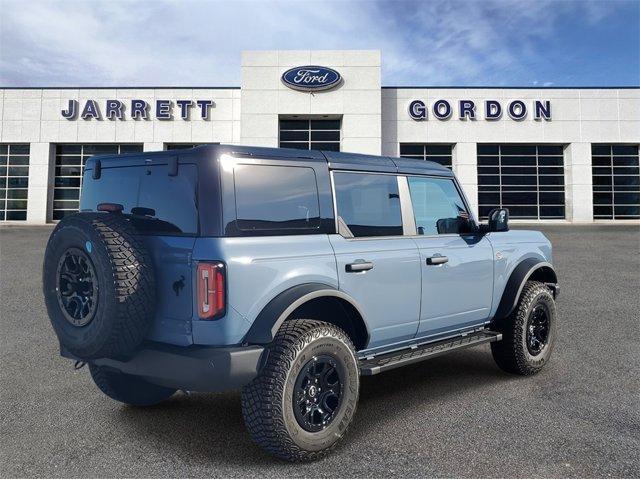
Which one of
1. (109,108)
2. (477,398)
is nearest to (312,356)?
(477,398)

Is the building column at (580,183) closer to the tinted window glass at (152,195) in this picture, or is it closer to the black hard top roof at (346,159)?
the black hard top roof at (346,159)

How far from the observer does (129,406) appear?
4250 millimetres

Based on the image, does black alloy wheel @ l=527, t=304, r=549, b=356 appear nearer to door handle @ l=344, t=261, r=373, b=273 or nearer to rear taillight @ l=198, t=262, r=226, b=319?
door handle @ l=344, t=261, r=373, b=273

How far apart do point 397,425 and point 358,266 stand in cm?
123

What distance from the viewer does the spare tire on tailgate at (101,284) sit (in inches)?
117

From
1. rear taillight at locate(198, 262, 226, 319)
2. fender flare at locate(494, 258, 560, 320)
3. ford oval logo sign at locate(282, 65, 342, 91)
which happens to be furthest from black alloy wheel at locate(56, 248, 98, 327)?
ford oval logo sign at locate(282, 65, 342, 91)

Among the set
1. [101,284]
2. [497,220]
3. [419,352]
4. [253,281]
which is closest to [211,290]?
[253,281]

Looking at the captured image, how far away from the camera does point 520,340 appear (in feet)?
16.1

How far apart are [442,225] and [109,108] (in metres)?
26.3

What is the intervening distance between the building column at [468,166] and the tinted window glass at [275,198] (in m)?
24.6

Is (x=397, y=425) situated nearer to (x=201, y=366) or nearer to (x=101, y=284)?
(x=201, y=366)

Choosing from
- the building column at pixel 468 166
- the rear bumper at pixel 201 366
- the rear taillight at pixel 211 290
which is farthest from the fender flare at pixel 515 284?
the building column at pixel 468 166

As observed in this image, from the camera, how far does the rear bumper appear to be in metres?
2.91

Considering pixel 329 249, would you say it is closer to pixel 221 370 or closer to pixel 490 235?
pixel 221 370
